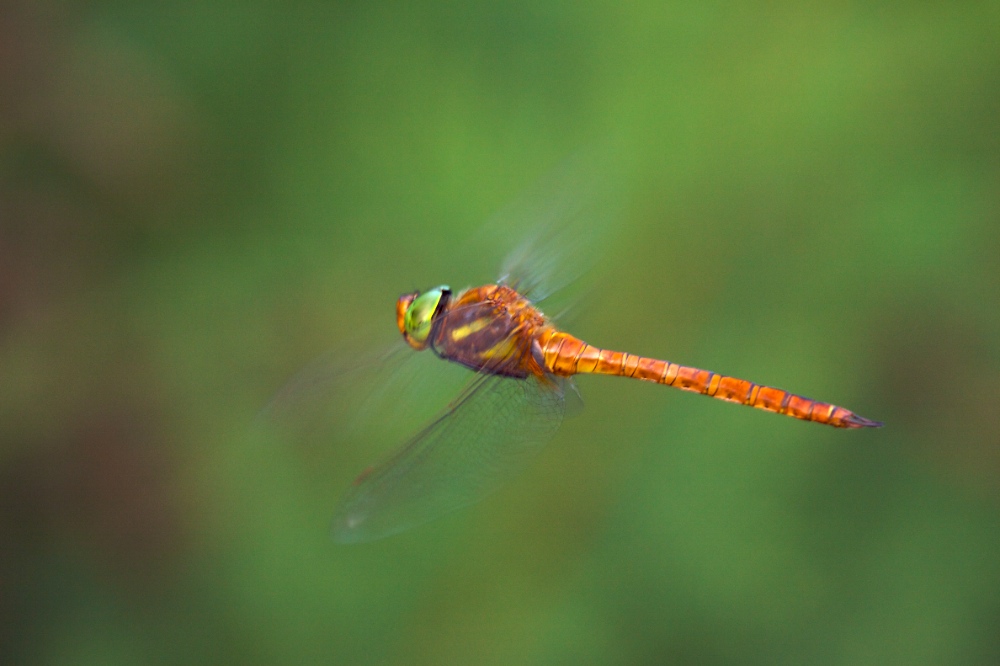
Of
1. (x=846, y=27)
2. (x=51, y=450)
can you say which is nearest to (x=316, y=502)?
(x=51, y=450)

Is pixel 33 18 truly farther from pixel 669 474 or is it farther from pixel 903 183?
pixel 903 183

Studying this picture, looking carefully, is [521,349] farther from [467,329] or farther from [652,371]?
[652,371]

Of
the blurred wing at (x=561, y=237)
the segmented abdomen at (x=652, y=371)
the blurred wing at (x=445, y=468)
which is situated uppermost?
the blurred wing at (x=561, y=237)

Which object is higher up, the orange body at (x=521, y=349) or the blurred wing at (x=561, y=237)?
the blurred wing at (x=561, y=237)

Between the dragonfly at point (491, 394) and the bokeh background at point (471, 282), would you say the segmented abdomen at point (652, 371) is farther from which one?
the bokeh background at point (471, 282)

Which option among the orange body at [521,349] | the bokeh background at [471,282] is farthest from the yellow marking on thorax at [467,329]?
the bokeh background at [471,282]
